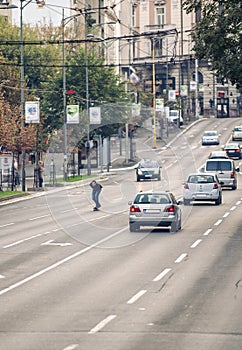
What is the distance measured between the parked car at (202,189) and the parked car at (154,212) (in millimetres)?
13583

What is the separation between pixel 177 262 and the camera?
2862cm

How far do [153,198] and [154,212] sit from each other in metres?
0.79

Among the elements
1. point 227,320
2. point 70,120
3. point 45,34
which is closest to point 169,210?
point 227,320

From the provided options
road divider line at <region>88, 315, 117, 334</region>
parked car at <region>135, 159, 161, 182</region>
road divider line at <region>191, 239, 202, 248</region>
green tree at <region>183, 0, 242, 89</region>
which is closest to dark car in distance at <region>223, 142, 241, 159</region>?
parked car at <region>135, 159, 161, 182</region>

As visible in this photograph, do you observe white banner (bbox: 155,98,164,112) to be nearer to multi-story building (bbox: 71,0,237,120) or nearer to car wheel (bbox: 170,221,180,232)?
multi-story building (bbox: 71,0,237,120)

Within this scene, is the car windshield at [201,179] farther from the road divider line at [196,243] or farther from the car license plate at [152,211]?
the road divider line at [196,243]

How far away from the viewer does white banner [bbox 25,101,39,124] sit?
70000 millimetres

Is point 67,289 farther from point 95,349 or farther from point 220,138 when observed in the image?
point 220,138

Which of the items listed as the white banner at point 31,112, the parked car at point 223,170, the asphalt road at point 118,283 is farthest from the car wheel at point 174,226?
the white banner at point 31,112

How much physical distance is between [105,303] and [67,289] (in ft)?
8.03

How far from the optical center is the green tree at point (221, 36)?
44.5m

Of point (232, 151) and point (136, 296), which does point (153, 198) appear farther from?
point (232, 151)

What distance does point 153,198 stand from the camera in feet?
126

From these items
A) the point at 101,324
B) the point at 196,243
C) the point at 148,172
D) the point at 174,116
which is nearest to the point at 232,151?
the point at 148,172
